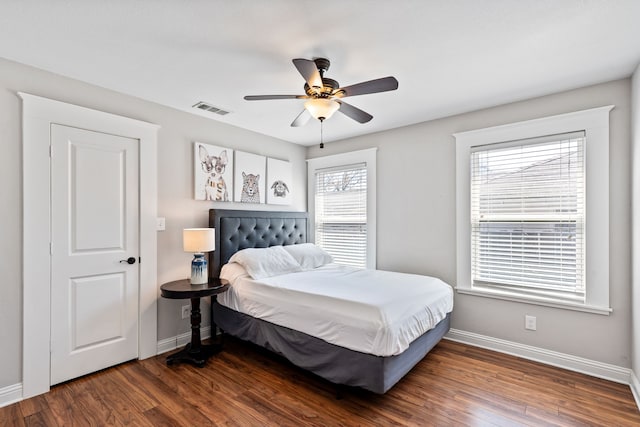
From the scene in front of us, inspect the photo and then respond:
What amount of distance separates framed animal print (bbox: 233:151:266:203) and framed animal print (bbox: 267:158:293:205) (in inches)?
4.3

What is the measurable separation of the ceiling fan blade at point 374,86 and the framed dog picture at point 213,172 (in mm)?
1958

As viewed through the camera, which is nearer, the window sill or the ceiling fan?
the ceiling fan

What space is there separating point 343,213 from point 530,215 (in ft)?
7.39

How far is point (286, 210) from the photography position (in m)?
4.56

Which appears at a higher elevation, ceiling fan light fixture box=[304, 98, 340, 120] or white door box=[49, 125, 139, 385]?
ceiling fan light fixture box=[304, 98, 340, 120]

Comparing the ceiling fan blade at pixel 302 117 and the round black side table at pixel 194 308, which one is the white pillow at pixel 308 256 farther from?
the ceiling fan blade at pixel 302 117

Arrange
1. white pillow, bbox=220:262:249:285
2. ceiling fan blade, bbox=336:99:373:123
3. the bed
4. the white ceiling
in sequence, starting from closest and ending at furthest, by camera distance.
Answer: the white ceiling → the bed → ceiling fan blade, bbox=336:99:373:123 → white pillow, bbox=220:262:249:285

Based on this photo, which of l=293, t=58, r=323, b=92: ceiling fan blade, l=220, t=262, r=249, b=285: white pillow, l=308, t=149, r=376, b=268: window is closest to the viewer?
l=293, t=58, r=323, b=92: ceiling fan blade

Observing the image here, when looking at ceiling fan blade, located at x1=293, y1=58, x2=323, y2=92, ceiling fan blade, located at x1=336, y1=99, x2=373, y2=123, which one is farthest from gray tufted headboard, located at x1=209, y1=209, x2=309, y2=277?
ceiling fan blade, located at x1=293, y1=58, x2=323, y2=92

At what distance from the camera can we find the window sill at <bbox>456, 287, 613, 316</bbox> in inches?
104

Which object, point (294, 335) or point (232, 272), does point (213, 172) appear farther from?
point (294, 335)

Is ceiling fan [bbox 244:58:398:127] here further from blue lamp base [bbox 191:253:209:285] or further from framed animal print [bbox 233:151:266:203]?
blue lamp base [bbox 191:253:209:285]

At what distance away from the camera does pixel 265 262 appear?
3.34m

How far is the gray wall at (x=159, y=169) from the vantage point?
228 centimetres
